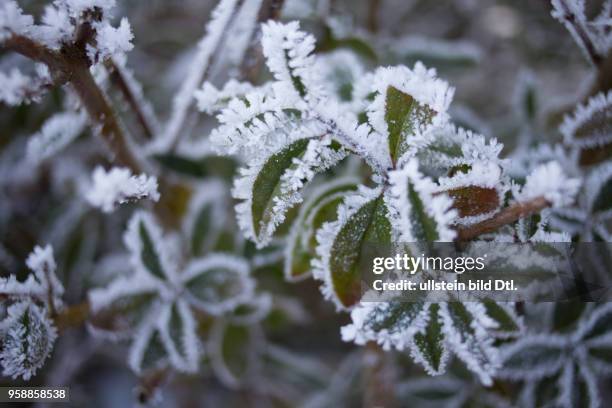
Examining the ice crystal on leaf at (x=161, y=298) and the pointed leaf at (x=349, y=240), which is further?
the ice crystal on leaf at (x=161, y=298)

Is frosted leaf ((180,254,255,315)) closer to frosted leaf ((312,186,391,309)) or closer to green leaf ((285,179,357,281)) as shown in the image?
green leaf ((285,179,357,281))

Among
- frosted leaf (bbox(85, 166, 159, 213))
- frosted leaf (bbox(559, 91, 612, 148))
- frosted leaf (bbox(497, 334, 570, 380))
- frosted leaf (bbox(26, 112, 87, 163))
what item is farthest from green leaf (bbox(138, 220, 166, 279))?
frosted leaf (bbox(559, 91, 612, 148))

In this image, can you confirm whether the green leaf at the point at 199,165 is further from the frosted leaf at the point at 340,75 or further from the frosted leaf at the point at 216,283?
the frosted leaf at the point at 340,75

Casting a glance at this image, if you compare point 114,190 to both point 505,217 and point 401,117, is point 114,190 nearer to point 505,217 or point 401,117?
point 401,117

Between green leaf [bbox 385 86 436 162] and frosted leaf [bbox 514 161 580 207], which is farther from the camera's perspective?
green leaf [bbox 385 86 436 162]

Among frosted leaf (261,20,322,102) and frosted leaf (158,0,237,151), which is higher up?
frosted leaf (261,20,322,102)

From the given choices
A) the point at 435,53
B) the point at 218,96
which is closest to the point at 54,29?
the point at 218,96

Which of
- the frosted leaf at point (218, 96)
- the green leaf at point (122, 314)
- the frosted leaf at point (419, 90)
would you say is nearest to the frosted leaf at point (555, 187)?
the frosted leaf at point (419, 90)
